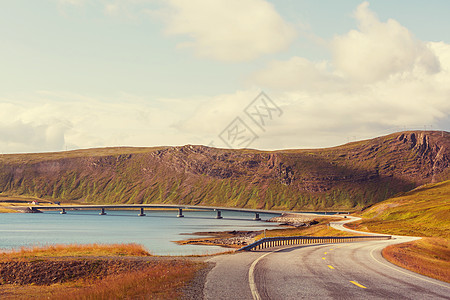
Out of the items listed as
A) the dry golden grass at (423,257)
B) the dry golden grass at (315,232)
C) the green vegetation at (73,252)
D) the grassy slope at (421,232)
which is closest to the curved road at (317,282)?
the dry golden grass at (423,257)

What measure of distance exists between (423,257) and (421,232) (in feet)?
183

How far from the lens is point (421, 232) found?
88.8 meters

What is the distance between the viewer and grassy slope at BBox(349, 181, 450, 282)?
98.1 feet

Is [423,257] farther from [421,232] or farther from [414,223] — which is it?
[414,223]

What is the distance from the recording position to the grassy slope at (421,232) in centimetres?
2990

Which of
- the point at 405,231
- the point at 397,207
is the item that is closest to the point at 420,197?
the point at 397,207

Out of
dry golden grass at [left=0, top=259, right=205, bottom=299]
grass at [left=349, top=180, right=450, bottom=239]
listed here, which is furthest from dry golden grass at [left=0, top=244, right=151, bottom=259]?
grass at [left=349, top=180, right=450, bottom=239]

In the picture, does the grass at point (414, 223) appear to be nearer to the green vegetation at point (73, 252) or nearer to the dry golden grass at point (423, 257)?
the dry golden grass at point (423, 257)

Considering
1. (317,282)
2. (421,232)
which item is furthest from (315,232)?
(317,282)

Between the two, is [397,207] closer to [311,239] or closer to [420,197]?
[420,197]

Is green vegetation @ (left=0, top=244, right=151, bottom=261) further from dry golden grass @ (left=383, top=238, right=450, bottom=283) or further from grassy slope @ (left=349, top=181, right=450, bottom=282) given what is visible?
grassy slope @ (left=349, top=181, right=450, bottom=282)

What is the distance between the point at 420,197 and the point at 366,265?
170332 mm

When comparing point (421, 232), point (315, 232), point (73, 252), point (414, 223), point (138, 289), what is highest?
point (138, 289)

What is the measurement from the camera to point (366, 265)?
90.7 ft
